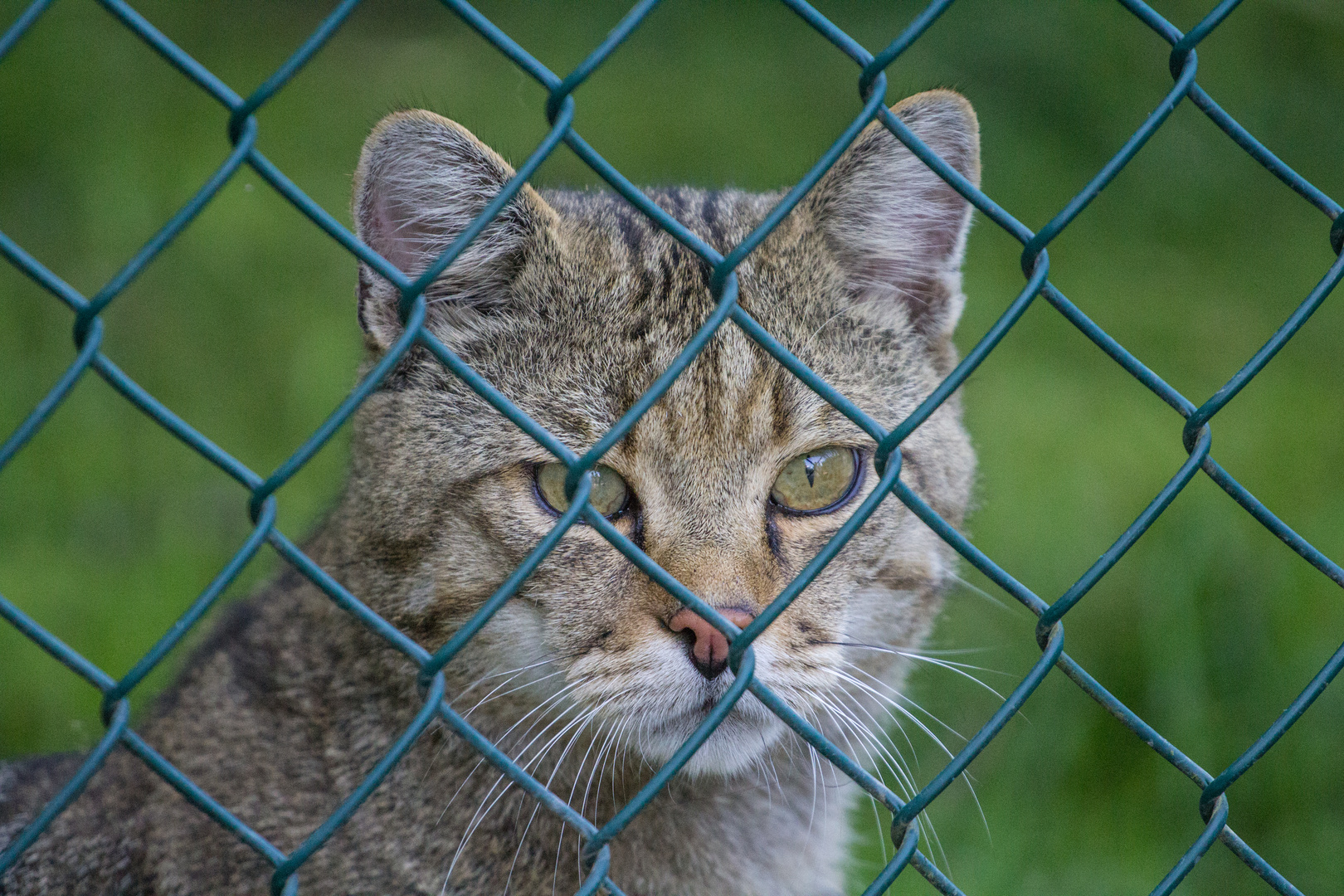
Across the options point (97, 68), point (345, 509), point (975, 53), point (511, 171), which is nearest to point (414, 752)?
point (345, 509)

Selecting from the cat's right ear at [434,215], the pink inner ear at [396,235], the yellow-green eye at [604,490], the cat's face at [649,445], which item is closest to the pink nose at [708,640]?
the cat's face at [649,445]

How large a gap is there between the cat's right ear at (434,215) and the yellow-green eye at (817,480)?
27.5 inches

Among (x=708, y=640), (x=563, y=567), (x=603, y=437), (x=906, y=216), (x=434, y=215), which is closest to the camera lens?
(x=603, y=437)

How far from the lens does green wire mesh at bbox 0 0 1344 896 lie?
1.31 m

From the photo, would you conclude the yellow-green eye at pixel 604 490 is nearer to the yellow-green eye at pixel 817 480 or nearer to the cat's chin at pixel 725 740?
the yellow-green eye at pixel 817 480

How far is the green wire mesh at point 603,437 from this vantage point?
1311 millimetres

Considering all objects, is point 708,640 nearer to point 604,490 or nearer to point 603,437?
point 604,490

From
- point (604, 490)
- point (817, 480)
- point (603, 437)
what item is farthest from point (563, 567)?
point (603, 437)

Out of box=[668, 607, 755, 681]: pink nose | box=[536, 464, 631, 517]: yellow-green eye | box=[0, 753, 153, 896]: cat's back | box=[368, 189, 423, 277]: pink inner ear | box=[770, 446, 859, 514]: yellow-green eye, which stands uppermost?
box=[770, 446, 859, 514]: yellow-green eye

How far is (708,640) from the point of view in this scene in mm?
2119

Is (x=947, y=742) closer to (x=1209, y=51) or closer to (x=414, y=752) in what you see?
(x=414, y=752)

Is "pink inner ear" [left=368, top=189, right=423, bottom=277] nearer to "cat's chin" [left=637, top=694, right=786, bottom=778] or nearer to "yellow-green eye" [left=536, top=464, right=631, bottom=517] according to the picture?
"yellow-green eye" [left=536, top=464, right=631, bottom=517]

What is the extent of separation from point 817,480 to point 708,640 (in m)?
0.54

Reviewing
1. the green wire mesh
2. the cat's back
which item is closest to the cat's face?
the green wire mesh
